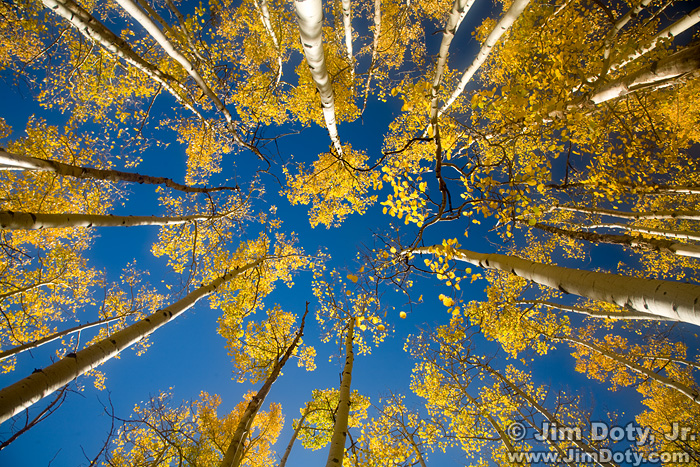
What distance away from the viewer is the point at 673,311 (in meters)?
1.80

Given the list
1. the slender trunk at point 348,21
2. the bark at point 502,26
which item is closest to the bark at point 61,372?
the bark at point 502,26

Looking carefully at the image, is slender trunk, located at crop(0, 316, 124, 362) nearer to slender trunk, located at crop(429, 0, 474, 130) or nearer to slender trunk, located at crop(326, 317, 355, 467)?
slender trunk, located at crop(326, 317, 355, 467)

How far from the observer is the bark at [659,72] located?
2.41 m

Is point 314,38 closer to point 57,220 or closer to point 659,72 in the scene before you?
point 659,72

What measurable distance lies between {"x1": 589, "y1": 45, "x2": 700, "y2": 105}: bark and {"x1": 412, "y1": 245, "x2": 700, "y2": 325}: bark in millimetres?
2105

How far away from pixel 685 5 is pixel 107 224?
12876 millimetres

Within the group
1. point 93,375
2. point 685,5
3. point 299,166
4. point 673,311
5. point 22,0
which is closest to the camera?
point 673,311

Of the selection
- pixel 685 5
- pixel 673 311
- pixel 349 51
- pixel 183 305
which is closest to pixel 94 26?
pixel 183 305

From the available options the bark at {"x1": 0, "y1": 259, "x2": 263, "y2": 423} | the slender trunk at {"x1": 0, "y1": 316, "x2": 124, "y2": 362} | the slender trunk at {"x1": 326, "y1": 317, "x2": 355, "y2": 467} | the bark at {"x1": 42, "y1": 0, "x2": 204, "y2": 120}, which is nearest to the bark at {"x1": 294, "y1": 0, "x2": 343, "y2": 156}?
the bark at {"x1": 42, "y1": 0, "x2": 204, "y2": 120}

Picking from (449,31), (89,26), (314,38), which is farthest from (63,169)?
(449,31)

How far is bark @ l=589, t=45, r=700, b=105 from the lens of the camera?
2.41 metres

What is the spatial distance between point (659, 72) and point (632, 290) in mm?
2513

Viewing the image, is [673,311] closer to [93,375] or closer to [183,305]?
[183,305]

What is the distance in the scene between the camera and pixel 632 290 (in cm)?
201
